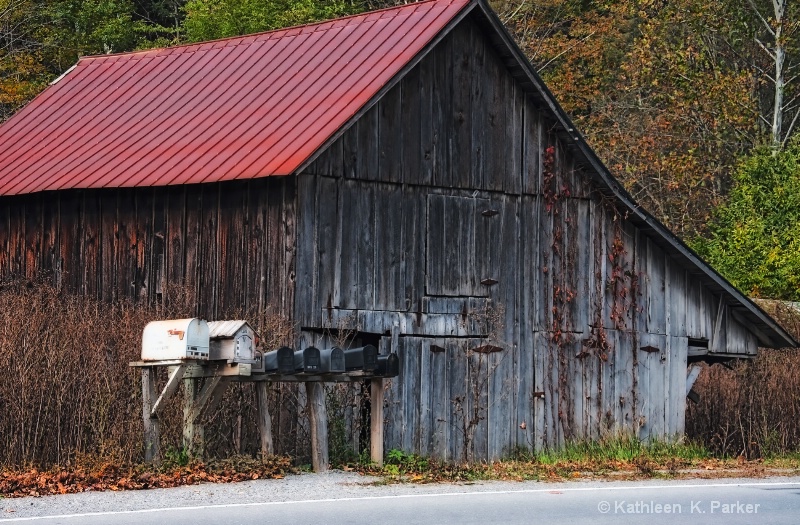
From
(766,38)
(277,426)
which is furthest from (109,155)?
(766,38)

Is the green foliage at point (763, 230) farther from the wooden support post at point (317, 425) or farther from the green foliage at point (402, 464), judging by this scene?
the wooden support post at point (317, 425)

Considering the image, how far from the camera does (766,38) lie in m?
43.1

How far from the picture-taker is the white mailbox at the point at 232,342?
50.4 feet

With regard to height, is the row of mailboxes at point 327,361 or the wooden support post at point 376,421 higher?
the row of mailboxes at point 327,361

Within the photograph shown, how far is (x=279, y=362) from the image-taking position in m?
15.8

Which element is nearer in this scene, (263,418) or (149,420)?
(149,420)

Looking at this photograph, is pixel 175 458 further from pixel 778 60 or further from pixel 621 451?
pixel 778 60

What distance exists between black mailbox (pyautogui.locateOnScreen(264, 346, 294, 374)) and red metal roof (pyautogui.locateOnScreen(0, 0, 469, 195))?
3622mm

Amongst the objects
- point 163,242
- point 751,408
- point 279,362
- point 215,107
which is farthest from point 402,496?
point 751,408

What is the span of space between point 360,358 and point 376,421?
913 millimetres

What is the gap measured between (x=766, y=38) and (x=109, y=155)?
26138 mm

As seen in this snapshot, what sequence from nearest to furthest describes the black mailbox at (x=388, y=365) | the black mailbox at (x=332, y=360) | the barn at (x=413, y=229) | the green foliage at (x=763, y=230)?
the black mailbox at (x=332, y=360), the black mailbox at (x=388, y=365), the barn at (x=413, y=229), the green foliage at (x=763, y=230)

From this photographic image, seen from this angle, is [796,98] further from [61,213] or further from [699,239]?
[61,213]

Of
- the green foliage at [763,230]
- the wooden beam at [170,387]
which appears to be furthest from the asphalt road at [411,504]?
the green foliage at [763,230]
